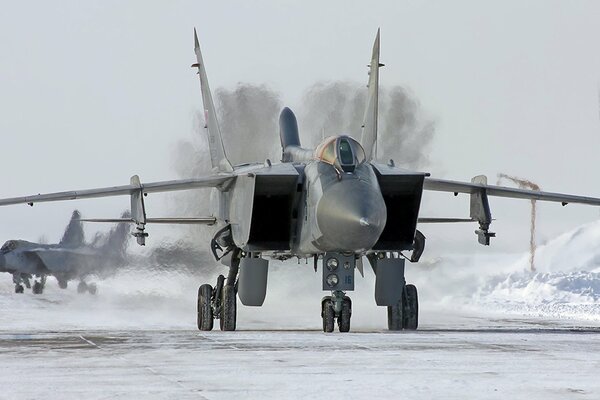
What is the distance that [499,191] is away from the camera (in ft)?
68.2

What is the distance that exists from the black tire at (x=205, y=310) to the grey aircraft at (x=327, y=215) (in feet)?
0.06

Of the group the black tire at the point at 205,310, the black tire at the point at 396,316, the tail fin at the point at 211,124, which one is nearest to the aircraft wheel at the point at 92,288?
the tail fin at the point at 211,124

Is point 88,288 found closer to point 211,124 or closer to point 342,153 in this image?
point 211,124

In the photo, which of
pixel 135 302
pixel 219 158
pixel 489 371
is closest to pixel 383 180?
pixel 219 158

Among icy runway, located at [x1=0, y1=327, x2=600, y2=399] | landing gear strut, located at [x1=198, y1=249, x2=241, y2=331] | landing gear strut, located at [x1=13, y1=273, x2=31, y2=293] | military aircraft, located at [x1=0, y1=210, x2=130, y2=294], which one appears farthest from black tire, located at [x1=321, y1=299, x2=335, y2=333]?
landing gear strut, located at [x1=13, y1=273, x2=31, y2=293]

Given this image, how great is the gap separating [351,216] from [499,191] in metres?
5.12

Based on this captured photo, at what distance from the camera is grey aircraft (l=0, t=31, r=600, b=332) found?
1716cm

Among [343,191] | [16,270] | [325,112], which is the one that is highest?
[325,112]

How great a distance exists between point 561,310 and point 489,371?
19.5m

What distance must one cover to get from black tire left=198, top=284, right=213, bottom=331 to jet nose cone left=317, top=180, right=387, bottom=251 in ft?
13.6

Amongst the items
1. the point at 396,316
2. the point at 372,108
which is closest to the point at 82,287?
the point at 372,108

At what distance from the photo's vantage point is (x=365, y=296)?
28.9m

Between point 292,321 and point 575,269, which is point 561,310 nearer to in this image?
point 292,321

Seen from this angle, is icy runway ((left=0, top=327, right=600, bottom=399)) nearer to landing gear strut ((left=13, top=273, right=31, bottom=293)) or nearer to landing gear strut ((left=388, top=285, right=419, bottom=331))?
landing gear strut ((left=388, top=285, right=419, bottom=331))
